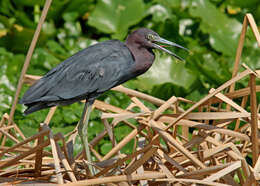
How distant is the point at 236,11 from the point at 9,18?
1.94 metres

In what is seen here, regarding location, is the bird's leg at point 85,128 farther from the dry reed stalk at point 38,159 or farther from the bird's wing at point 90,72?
the dry reed stalk at point 38,159

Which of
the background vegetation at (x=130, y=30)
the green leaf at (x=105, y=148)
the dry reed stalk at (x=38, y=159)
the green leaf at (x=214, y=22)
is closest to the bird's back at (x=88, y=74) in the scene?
the dry reed stalk at (x=38, y=159)

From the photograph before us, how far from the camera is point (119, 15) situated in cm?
413

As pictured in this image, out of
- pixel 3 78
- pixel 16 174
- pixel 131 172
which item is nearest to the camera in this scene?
pixel 131 172

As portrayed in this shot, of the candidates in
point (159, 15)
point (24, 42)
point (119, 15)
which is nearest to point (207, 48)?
point (159, 15)

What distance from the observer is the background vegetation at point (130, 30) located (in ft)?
11.0

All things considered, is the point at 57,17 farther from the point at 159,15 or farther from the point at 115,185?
the point at 115,185

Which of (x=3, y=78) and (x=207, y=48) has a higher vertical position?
(x=3, y=78)

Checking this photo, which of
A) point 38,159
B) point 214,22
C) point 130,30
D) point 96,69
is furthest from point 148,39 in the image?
point 214,22

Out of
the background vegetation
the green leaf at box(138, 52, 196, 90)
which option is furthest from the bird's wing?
the green leaf at box(138, 52, 196, 90)

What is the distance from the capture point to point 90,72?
7.55 ft

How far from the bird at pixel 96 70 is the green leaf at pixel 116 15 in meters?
1.69

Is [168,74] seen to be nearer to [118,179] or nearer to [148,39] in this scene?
[148,39]

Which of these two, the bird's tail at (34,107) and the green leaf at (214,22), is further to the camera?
the green leaf at (214,22)
